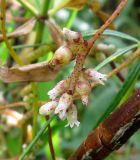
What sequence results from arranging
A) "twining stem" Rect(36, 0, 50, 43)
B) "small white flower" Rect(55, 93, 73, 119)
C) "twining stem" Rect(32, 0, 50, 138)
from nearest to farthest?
"small white flower" Rect(55, 93, 73, 119) < "twining stem" Rect(32, 0, 50, 138) < "twining stem" Rect(36, 0, 50, 43)

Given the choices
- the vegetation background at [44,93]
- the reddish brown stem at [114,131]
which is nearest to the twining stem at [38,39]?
the vegetation background at [44,93]

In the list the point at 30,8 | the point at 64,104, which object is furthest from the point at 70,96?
the point at 30,8

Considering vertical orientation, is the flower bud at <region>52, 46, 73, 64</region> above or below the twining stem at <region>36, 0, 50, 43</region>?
above

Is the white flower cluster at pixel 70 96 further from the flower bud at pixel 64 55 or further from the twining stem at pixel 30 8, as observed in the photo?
the twining stem at pixel 30 8

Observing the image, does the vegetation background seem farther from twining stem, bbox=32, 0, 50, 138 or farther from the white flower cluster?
the white flower cluster

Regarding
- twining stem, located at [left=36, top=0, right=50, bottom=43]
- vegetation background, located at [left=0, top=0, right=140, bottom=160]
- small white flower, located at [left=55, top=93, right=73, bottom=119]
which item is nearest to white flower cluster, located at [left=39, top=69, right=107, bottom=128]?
small white flower, located at [left=55, top=93, right=73, bottom=119]

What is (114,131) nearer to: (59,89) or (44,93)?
(59,89)

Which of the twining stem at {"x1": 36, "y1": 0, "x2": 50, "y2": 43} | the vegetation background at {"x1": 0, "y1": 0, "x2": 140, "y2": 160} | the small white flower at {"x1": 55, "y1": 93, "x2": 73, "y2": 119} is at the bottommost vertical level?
the vegetation background at {"x1": 0, "y1": 0, "x2": 140, "y2": 160}

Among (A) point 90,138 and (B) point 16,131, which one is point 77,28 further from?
(A) point 90,138
